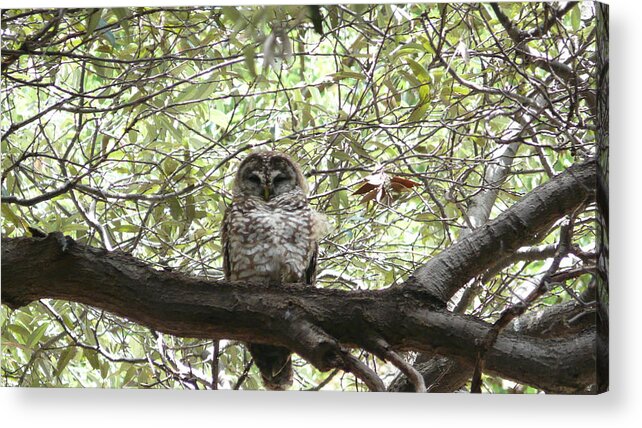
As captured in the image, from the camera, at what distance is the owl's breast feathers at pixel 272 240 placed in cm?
334

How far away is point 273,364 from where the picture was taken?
3.22m

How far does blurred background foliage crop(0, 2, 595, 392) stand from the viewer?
324cm

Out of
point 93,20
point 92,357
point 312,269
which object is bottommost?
point 92,357

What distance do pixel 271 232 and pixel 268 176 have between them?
0.76 feet

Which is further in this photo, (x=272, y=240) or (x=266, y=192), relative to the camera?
(x=266, y=192)

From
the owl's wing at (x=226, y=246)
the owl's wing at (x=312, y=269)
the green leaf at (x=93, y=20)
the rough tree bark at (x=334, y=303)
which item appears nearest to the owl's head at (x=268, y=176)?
the owl's wing at (x=226, y=246)

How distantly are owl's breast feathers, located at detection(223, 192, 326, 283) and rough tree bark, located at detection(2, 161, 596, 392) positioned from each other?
347 mm

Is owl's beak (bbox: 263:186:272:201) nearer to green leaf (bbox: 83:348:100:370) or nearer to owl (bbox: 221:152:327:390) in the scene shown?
owl (bbox: 221:152:327:390)

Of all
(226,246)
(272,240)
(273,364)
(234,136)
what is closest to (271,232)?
(272,240)

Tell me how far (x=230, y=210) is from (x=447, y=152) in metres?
0.87

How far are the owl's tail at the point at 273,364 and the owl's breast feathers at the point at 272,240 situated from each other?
0.83ft

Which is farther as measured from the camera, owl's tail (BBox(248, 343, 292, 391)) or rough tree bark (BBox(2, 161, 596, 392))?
owl's tail (BBox(248, 343, 292, 391))

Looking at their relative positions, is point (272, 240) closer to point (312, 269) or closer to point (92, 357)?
point (312, 269)

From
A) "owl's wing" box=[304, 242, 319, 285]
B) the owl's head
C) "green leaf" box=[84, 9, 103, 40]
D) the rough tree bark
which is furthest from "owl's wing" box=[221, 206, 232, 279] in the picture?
"green leaf" box=[84, 9, 103, 40]
